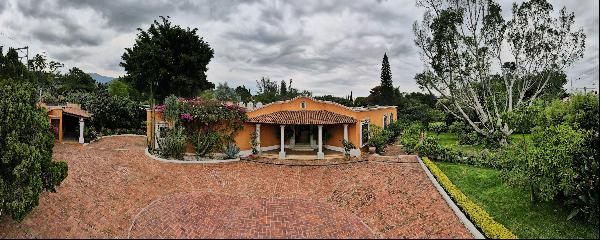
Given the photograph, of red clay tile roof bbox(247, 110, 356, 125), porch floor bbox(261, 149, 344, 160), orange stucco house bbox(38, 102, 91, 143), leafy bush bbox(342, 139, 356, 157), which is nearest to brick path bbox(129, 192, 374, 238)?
porch floor bbox(261, 149, 344, 160)

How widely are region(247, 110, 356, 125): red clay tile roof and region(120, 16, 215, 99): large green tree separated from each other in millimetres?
13223

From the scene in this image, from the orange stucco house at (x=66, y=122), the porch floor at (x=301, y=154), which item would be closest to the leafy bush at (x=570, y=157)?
the porch floor at (x=301, y=154)

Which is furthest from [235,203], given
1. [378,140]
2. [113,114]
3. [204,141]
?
[113,114]

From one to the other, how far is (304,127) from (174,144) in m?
8.52

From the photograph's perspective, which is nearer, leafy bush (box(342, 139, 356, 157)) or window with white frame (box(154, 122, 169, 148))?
leafy bush (box(342, 139, 356, 157))

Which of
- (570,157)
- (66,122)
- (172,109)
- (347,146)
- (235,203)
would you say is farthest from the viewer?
(66,122)

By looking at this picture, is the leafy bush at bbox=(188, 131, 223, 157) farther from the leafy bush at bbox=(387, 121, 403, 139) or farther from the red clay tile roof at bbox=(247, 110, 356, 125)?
the leafy bush at bbox=(387, 121, 403, 139)

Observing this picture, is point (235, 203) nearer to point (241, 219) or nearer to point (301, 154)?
point (241, 219)

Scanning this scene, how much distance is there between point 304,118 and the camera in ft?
65.4

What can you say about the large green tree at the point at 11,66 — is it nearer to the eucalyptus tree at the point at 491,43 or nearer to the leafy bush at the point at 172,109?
the leafy bush at the point at 172,109

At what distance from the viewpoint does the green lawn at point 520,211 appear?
9.55 m

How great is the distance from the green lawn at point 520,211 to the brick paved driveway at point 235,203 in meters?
1.55

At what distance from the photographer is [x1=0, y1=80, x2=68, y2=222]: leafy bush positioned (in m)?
8.79

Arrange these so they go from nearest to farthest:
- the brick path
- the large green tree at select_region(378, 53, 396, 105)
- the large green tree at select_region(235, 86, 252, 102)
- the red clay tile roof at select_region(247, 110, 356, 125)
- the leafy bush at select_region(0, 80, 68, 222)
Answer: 1. the leafy bush at select_region(0, 80, 68, 222)
2. the brick path
3. the red clay tile roof at select_region(247, 110, 356, 125)
4. the large green tree at select_region(378, 53, 396, 105)
5. the large green tree at select_region(235, 86, 252, 102)
